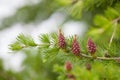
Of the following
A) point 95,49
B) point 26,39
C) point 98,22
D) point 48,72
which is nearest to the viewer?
point 98,22

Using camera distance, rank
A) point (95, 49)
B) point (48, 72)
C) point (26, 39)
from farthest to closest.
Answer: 1. point (48, 72)
2. point (26, 39)
3. point (95, 49)

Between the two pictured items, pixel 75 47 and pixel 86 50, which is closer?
pixel 75 47

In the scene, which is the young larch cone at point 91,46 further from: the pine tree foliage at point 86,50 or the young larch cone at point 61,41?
the young larch cone at point 61,41

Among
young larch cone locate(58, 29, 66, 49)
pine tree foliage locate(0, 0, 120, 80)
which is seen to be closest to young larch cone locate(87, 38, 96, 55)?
pine tree foliage locate(0, 0, 120, 80)

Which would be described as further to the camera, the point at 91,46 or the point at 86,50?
the point at 86,50

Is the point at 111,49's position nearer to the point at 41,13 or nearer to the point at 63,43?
the point at 63,43

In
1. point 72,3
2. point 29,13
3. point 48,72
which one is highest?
point 29,13

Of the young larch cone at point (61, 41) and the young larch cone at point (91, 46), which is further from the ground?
the young larch cone at point (61, 41)

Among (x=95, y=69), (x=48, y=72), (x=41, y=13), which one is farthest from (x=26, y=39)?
(x=41, y=13)

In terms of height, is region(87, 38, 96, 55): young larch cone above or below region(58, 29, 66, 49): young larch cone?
Answer: below

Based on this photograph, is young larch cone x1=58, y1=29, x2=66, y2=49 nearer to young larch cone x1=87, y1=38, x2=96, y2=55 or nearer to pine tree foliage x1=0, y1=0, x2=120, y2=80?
pine tree foliage x1=0, y1=0, x2=120, y2=80

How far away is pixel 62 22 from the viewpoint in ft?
24.3

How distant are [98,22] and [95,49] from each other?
393 millimetres

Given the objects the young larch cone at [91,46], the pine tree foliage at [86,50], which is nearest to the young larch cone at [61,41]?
the pine tree foliage at [86,50]
